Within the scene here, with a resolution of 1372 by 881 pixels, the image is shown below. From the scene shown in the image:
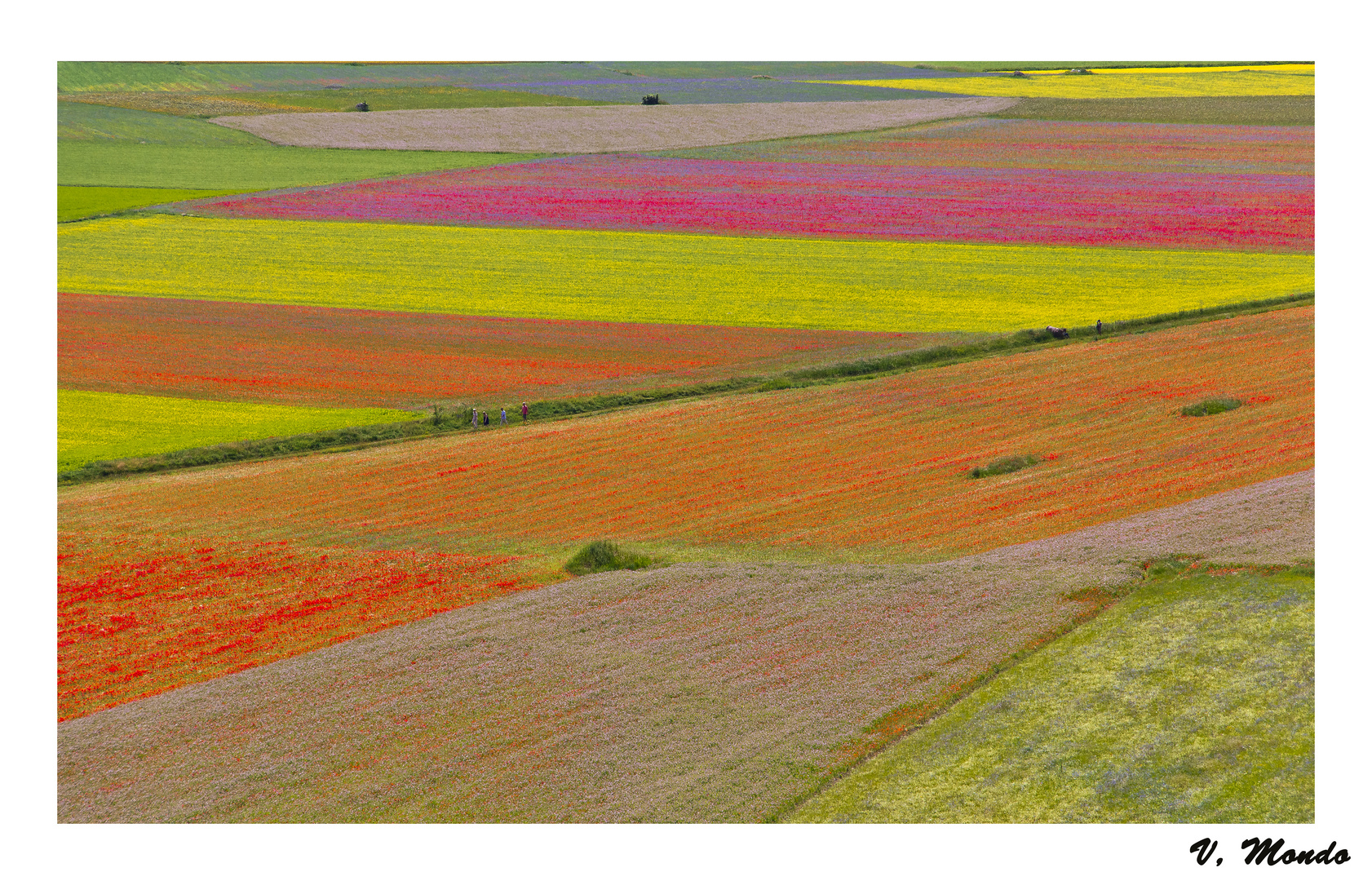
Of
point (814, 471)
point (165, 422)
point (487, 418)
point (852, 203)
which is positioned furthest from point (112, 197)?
point (814, 471)

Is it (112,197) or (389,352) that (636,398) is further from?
(112,197)

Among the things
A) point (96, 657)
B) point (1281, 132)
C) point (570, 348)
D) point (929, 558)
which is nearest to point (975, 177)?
point (1281, 132)

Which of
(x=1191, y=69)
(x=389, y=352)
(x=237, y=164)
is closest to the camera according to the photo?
(x=389, y=352)

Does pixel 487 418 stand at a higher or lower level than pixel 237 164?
lower

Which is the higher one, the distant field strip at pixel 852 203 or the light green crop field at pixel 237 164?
the light green crop field at pixel 237 164

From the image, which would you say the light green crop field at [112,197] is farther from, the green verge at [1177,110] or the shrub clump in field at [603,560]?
the green verge at [1177,110]

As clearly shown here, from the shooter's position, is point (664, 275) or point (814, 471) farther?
point (664, 275)

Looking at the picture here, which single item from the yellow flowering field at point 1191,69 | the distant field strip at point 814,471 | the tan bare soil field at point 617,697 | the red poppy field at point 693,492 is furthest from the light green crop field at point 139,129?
the tan bare soil field at point 617,697
